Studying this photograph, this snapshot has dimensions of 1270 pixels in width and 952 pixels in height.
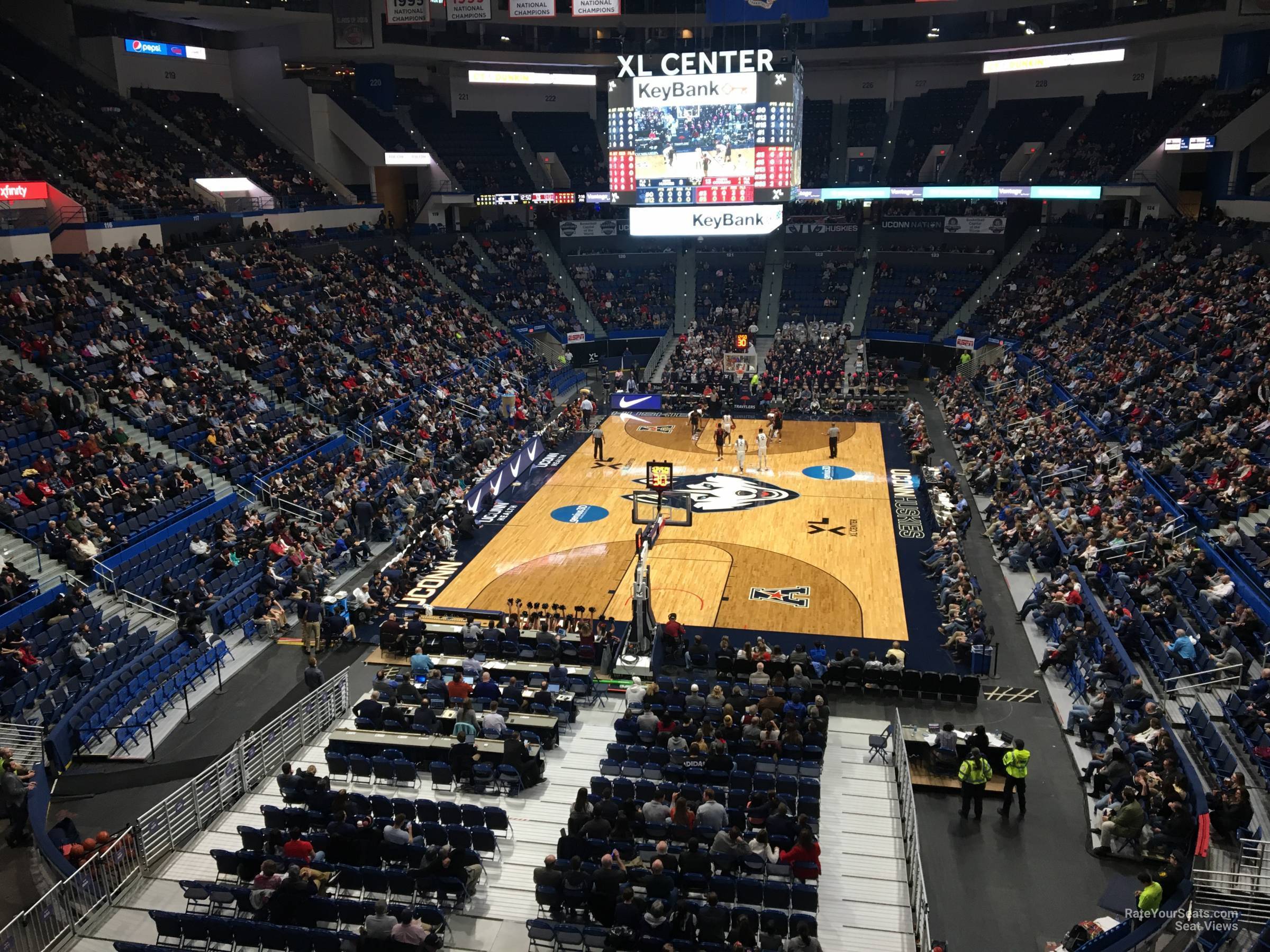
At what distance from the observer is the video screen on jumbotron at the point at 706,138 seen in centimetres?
2973

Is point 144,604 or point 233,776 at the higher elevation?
point 144,604

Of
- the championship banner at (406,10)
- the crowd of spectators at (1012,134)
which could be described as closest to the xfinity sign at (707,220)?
the championship banner at (406,10)

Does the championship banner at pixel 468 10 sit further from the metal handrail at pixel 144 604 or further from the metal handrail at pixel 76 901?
the metal handrail at pixel 76 901

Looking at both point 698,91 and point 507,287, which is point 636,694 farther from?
point 507,287

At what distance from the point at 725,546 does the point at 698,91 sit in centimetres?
1367

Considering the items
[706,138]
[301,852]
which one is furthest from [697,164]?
[301,852]

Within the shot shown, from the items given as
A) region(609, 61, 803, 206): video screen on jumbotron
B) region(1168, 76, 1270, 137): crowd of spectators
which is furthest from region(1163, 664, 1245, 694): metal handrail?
region(1168, 76, 1270, 137): crowd of spectators

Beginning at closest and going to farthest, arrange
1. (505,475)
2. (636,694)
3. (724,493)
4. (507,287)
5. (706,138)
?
(636,694), (724,493), (505,475), (706,138), (507,287)

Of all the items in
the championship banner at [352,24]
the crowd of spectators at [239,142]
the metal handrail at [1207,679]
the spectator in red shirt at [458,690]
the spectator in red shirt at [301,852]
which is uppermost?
the championship banner at [352,24]

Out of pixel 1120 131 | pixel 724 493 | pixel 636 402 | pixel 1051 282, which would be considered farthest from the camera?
pixel 1120 131

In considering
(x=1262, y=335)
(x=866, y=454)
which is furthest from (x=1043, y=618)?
(x=866, y=454)

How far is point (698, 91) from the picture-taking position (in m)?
29.8

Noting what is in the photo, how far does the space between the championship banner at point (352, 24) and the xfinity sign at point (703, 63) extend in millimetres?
17053

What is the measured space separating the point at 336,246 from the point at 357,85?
39.2ft
